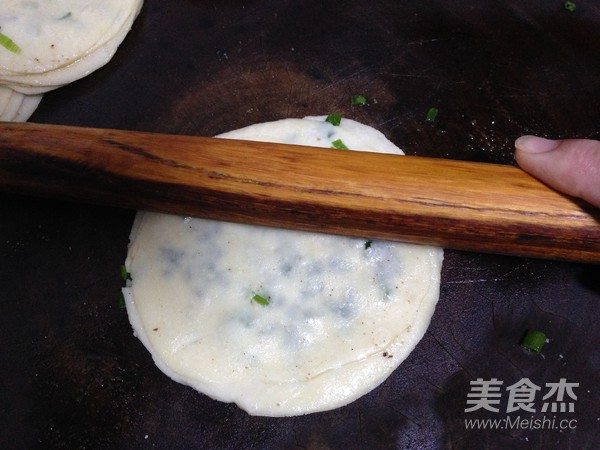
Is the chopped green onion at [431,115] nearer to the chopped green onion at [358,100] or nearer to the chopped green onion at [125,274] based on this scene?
the chopped green onion at [358,100]

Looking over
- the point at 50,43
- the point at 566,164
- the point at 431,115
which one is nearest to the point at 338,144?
the point at 431,115

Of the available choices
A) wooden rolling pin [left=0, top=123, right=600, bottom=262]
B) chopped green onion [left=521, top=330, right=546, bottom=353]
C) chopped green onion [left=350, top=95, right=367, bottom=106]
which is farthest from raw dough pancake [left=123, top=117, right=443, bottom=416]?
chopped green onion [left=350, top=95, right=367, bottom=106]

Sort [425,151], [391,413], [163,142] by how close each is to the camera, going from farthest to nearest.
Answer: [425,151] < [391,413] < [163,142]

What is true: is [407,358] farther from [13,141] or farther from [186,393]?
[13,141]

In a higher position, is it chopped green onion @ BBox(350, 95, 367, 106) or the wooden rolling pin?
the wooden rolling pin

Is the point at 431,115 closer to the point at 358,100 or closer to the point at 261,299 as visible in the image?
the point at 358,100

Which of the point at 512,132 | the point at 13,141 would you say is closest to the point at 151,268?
the point at 13,141

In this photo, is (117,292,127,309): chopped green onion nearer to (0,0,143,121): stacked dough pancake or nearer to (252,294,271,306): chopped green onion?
(252,294,271,306): chopped green onion
